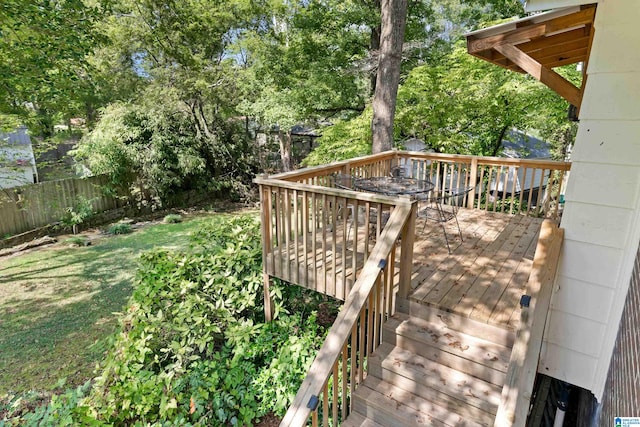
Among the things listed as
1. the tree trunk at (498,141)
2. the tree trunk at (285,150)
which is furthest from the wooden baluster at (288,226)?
the tree trunk at (285,150)

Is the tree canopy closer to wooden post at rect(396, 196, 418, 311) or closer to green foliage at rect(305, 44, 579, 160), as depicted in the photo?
green foliage at rect(305, 44, 579, 160)

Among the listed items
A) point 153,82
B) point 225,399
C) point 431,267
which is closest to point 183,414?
point 225,399

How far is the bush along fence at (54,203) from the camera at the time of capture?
9688 millimetres

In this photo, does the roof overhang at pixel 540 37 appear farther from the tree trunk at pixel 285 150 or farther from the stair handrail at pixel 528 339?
the tree trunk at pixel 285 150

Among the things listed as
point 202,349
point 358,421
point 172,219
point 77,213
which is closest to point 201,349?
point 202,349

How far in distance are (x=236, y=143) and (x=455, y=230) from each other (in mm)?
10901

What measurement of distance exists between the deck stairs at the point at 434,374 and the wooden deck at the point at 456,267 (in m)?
0.16

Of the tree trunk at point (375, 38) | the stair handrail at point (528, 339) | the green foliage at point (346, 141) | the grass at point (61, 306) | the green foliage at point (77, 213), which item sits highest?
the tree trunk at point (375, 38)

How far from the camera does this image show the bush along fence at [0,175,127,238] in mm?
9688

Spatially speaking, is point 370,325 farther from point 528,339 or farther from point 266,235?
point 266,235

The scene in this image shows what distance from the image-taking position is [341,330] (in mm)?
2545

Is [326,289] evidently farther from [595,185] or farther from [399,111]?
[399,111]

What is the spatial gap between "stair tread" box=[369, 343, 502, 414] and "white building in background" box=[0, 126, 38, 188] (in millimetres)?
8695

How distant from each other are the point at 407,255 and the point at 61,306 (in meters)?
6.36
